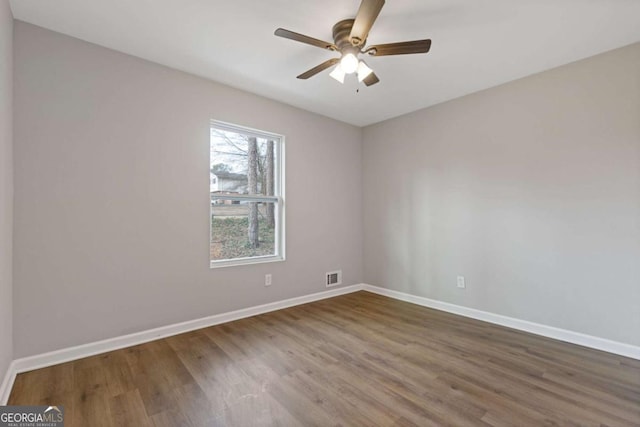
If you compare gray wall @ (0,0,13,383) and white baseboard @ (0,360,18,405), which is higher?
gray wall @ (0,0,13,383)

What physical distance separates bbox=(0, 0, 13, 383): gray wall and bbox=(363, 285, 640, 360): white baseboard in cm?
380

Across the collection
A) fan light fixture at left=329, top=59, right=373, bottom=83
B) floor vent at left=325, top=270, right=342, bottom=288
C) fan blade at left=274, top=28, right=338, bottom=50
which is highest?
fan blade at left=274, top=28, right=338, bottom=50

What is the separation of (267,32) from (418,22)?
3.75 feet

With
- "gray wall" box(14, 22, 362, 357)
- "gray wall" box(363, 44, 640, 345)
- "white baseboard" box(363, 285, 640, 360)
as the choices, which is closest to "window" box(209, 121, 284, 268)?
"gray wall" box(14, 22, 362, 357)

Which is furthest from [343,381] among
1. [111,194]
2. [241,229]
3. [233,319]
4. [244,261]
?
[111,194]

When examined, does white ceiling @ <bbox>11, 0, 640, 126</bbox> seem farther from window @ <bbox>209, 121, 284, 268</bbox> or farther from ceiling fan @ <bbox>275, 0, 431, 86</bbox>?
window @ <bbox>209, 121, 284, 268</bbox>

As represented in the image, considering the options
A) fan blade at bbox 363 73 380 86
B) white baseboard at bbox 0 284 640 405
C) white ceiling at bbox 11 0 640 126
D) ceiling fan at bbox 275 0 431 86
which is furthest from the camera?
fan blade at bbox 363 73 380 86

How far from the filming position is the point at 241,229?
336cm

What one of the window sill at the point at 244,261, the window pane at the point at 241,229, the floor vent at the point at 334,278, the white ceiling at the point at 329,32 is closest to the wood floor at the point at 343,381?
the window sill at the point at 244,261

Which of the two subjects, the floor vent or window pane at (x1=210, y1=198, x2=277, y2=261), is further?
the floor vent

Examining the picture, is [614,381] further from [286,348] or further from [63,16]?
[63,16]

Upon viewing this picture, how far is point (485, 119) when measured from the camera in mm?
3186

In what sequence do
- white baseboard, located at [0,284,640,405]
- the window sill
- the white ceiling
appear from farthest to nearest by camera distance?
the window sill → white baseboard, located at [0,284,640,405] → the white ceiling

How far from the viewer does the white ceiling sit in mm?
1956
